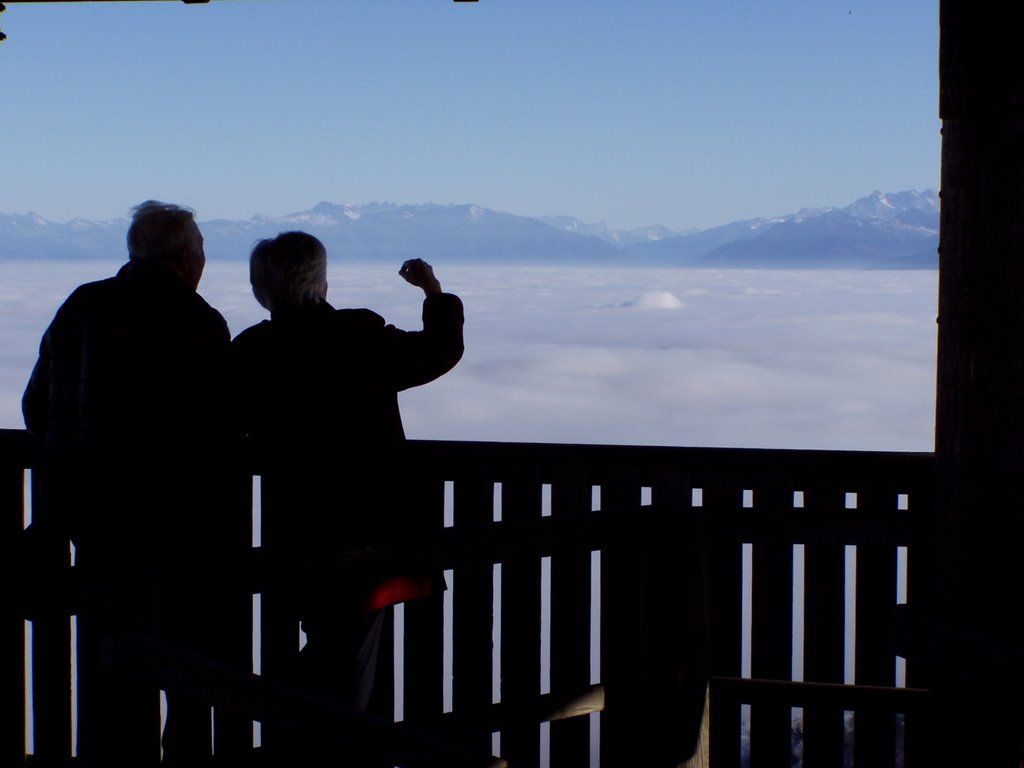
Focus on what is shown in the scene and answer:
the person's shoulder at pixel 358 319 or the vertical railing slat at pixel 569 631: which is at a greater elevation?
the person's shoulder at pixel 358 319

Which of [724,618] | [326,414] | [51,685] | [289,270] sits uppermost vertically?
[289,270]

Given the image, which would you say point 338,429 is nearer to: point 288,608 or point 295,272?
point 295,272

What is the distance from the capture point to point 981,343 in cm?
182

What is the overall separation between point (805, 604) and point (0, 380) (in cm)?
11684

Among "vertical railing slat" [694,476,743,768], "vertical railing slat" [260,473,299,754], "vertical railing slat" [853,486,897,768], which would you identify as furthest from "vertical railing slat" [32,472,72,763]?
"vertical railing slat" [853,486,897,768]

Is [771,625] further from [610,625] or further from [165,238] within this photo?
[165,238]

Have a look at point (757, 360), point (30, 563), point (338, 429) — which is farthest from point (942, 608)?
point (757, 360)

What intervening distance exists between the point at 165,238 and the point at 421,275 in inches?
24.2

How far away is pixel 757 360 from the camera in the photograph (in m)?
99.6

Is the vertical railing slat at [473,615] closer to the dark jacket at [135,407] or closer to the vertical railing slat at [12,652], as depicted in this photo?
the dark jacket at [135,407]

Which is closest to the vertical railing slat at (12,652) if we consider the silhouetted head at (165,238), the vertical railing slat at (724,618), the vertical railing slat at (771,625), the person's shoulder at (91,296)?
the person's shoulder at (91,296)

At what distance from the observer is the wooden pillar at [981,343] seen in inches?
70.0

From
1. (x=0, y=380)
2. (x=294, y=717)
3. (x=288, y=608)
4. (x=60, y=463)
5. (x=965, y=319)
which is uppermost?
(x=965, y=319)

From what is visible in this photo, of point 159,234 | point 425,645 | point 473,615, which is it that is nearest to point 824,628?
point 473,615
